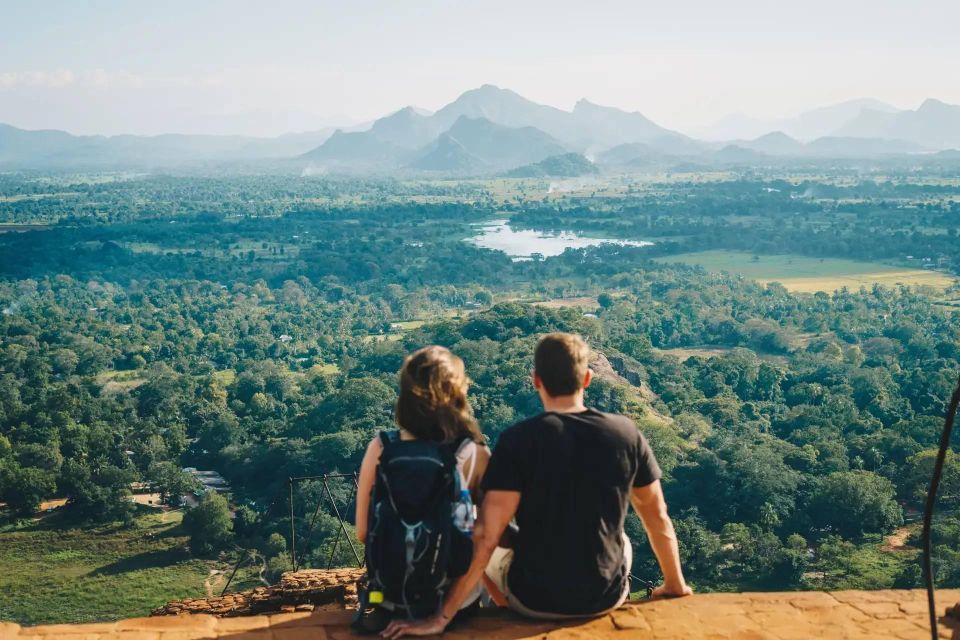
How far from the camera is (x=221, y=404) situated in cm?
2955

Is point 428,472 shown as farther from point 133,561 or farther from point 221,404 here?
point 221,404

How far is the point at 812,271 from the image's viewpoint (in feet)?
193

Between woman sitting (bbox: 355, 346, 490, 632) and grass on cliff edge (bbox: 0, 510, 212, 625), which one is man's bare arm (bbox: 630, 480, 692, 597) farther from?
grass on cliff edge (bbox: 0, 510, 212, 625)

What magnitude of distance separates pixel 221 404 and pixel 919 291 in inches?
1507

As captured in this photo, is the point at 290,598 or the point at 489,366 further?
the point at 489,366

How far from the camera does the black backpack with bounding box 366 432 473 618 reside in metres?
3.37

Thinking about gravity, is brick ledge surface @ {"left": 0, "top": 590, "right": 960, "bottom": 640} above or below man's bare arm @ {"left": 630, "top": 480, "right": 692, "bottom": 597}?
below

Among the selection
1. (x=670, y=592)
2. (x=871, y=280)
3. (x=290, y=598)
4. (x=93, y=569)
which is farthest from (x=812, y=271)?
(x=670, y=592)

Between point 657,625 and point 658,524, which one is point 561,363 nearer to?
point 658,524

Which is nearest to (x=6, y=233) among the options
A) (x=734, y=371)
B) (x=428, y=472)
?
(x=734, y=371)

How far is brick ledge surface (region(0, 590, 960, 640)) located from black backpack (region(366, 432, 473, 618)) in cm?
41

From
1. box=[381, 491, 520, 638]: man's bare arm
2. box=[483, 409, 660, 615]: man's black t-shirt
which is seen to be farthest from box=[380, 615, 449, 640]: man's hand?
box=[483, 409, 660, 615]: man's black t-shirt

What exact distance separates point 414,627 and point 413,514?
517 millimetres

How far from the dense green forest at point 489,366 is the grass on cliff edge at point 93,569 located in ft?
2.63
